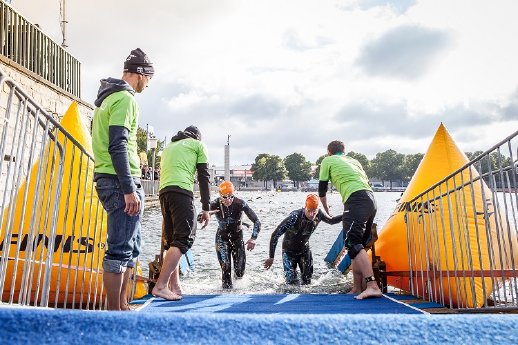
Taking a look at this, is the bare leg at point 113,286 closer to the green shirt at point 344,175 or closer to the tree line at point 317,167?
the green shirt at point 344,175

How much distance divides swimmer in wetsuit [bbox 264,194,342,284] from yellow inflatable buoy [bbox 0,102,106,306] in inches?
120

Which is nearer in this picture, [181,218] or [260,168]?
[181,218]

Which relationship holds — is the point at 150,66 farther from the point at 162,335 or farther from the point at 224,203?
the point at 224,203

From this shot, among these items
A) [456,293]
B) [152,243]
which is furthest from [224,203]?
[152,243]

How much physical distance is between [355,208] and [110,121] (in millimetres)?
3115

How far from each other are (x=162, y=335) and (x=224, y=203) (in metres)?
6.55

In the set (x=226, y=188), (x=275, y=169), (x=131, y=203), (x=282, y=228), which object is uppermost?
(x=275, y=169)

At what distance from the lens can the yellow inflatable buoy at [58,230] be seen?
3125mm

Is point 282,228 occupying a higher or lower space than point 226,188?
lower

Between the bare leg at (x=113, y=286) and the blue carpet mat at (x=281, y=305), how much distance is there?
18.6 inches

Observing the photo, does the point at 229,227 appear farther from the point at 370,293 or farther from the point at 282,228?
the point at 370,293

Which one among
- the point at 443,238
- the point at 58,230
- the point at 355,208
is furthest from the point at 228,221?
the point at 443,238

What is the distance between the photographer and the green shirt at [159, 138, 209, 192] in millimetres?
4895

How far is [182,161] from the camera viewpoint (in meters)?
5.00
